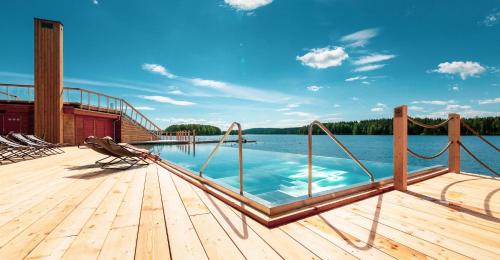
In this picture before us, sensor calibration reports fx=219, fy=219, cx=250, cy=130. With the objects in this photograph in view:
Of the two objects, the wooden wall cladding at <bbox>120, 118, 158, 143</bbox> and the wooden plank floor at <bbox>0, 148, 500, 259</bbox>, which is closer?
the wooden plank floor at <bbox>0, 148, 500, 259</bbox>

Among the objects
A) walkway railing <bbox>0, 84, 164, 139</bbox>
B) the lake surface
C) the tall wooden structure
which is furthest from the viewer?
the lake surface

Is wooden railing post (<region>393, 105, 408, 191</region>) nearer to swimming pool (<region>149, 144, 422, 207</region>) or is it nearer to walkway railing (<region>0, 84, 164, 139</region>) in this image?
swimming pool (<region>149, 144, 422, 207</region>)

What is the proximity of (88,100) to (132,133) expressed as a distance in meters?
4.29

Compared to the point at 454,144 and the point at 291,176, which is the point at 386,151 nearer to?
the point at 454,144

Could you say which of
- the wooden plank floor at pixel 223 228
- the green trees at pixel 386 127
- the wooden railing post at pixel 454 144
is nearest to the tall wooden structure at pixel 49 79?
the wooden plank floor at pixel 223 228

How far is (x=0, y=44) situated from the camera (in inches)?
549

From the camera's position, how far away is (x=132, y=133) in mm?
16438

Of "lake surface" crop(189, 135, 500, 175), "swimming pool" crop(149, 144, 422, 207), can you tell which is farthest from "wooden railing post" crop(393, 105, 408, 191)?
"lake surface" crop(189, 135, 500, 175)

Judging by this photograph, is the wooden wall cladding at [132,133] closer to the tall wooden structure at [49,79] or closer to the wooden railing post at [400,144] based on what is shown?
the tall wooden structure at [49,79]

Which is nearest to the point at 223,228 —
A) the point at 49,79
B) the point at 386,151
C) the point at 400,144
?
the point at 400,144

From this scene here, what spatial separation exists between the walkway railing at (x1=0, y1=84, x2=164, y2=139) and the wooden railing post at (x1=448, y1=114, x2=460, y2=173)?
15359mm

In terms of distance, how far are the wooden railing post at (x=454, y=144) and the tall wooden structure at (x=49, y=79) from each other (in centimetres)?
1468

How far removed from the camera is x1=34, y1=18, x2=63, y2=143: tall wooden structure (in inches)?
411

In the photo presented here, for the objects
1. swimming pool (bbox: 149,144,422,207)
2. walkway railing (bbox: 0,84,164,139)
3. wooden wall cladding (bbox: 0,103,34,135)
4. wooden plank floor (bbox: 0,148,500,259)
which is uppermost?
walkway railing (bbox: 0,84,164,139)
